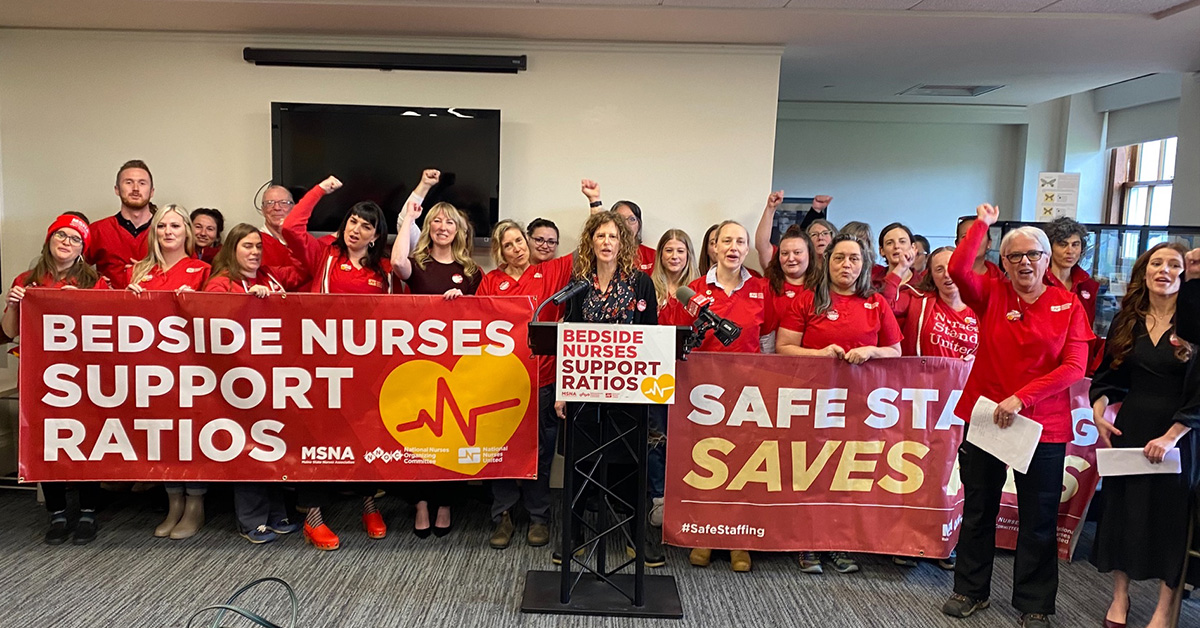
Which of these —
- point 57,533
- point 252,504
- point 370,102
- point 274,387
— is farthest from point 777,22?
point 57,533

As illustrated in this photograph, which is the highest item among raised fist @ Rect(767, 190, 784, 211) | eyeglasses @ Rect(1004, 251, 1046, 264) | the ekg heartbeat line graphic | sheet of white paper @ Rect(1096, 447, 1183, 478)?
raised fist @ Rect(767, 190, 784, 211)

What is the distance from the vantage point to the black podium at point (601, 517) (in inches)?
113

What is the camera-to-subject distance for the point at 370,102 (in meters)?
5.02

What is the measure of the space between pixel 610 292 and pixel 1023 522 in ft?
5.89

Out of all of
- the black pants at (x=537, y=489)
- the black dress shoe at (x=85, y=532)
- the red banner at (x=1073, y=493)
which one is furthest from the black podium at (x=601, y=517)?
the black dress shoe at (x=85, y=532)

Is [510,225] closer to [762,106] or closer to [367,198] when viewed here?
[367,198]

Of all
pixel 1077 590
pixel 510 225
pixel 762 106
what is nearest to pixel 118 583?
pixel 510 225

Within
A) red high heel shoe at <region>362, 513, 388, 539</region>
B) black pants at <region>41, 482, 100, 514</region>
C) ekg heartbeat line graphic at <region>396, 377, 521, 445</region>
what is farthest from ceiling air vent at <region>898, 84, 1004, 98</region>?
black pants at <region>41, 482, 100, 514</region>

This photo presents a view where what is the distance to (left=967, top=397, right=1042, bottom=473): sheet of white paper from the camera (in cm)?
273

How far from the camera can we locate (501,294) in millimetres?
3658

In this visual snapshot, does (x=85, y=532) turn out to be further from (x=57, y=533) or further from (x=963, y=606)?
(x=963, y=606)

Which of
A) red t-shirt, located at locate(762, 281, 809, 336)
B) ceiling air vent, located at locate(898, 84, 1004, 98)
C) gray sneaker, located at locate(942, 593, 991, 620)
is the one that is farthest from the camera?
ceiling air vent, located at locate(898, 84, 1004, 98)

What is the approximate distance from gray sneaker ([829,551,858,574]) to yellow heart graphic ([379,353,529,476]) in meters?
1.56

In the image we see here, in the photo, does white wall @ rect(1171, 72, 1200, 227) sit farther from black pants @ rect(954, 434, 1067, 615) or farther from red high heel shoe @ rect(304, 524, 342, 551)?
red high heel shoe @ rect(304, 524, 342, 551)
